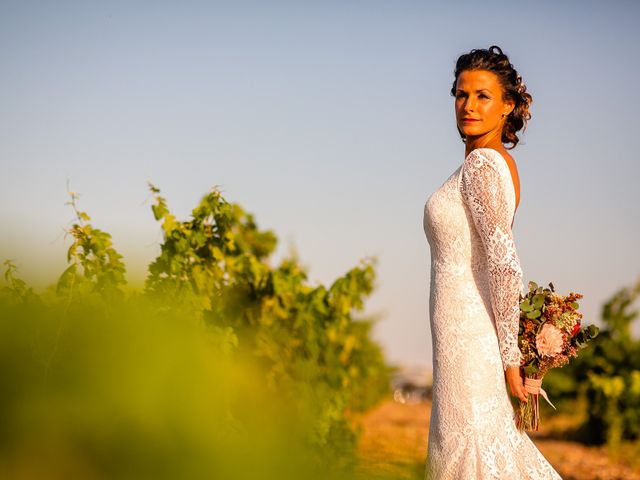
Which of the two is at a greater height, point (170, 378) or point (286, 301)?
→ point (286, 301)

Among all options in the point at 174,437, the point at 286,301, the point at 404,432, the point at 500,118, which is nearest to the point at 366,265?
the point at 286,301

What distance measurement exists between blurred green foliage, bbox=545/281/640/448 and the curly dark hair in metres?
7.42

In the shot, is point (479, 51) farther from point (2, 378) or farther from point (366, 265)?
point (366, 265)

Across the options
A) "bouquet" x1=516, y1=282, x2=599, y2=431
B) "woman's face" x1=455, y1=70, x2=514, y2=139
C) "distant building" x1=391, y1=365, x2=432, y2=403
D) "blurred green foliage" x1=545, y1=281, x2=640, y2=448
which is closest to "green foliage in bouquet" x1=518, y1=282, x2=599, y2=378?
"bouquet" x1=516, y1=282, x2=599, y2=431

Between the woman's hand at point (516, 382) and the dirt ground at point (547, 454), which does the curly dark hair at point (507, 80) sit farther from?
the dirt ground at point (547, 454)

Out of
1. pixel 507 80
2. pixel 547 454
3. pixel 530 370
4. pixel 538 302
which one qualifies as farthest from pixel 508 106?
pixel 547 454

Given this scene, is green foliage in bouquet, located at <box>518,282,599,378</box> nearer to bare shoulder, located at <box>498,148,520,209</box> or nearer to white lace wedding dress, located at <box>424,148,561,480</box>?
white lace wedding dress, located at <box>424,148,561,480</box>

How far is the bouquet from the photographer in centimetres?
313

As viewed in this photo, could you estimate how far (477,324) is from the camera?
3123 mm

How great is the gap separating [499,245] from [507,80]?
2.58 ft

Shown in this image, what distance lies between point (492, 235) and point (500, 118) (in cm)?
63

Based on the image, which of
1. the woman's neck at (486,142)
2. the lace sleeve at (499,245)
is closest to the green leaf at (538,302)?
the lace sleeve at (499,245)

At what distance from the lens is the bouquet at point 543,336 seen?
10.3 feet

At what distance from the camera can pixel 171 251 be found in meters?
5.63
